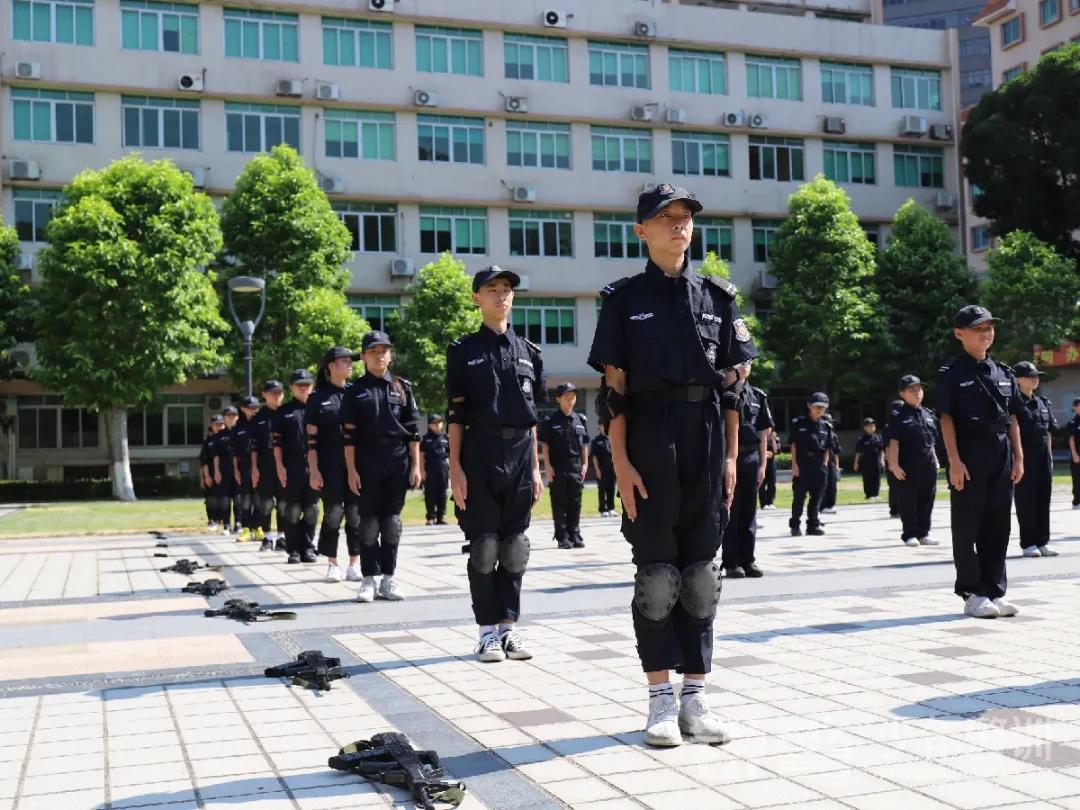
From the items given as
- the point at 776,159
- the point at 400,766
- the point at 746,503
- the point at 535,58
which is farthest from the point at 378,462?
the point at 776,159

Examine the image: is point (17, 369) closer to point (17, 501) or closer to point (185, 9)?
point (17, 501)

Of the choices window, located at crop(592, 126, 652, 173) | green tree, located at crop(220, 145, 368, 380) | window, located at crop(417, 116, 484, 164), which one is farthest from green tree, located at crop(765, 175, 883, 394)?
green tree, located at crop(220, 145, 368, 380)

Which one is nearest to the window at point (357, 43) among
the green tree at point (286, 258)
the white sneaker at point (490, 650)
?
the green tree at point (286, 258)

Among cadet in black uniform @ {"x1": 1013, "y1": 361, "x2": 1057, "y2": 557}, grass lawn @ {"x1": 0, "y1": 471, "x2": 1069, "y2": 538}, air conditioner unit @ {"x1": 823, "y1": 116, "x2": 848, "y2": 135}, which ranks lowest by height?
grass lawn @ {"x1": 0, "y1": 471, "x2": 1069, "y2": 538}

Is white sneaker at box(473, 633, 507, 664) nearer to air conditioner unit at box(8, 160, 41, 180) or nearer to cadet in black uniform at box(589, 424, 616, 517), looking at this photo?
cadet in black uniform at box(589, 424, 616, 517)

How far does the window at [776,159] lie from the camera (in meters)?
49.8

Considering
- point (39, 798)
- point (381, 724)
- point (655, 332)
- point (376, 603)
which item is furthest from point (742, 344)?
point (376, 603)

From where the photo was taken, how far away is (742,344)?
5.04 metres

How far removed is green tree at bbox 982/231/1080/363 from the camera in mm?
41406

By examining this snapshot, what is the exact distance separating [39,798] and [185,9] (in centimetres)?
4242

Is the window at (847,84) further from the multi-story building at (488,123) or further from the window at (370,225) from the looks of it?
the window at (370,225)

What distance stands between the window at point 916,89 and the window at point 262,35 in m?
26.8

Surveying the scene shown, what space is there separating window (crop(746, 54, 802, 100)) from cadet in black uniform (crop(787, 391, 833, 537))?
117 ft

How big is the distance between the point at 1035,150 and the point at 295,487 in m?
43.6
